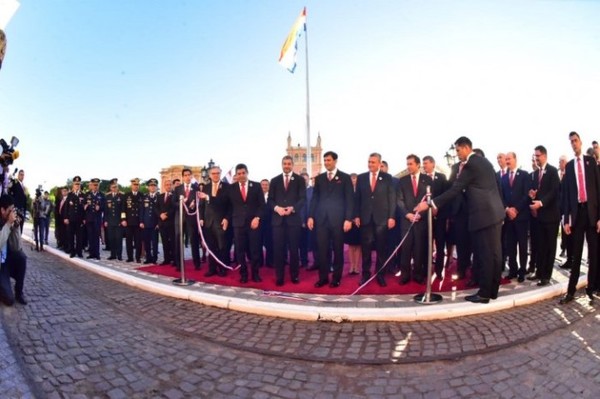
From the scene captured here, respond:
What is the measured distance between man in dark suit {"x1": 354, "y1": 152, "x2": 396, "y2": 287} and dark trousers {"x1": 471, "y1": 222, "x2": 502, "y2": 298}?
1524 mm

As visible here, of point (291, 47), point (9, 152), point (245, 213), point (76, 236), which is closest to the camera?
point (9, 152)

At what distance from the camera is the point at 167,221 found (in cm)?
884

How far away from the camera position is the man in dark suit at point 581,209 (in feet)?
16.3

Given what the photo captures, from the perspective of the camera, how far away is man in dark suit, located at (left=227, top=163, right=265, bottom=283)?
6.64m

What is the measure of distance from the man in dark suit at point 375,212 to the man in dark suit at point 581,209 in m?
2.61

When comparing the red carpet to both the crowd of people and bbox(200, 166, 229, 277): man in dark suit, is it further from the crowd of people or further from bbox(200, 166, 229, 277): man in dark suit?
bbox(200, 166, 229, 277): man in dark suit

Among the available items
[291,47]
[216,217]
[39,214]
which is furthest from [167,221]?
[291,47]

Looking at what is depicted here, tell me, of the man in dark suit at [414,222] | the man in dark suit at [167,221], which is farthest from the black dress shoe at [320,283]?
the man in dark suit at [167,221]

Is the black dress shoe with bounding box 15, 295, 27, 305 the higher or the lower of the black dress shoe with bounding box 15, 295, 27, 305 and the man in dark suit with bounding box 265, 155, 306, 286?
the lower

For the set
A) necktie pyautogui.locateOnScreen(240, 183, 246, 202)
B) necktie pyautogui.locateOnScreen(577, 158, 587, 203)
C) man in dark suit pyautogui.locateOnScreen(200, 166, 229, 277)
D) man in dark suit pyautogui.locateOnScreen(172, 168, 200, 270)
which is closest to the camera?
necktie pyautogui.locateOnScreen(577, 158, 587, 203)

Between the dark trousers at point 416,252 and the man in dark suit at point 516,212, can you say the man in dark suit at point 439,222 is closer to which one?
the dark trousers at point 416,252

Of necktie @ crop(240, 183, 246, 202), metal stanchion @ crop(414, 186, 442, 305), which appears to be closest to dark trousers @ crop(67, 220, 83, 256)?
necktie @ crop(240, 183, 246, 202)

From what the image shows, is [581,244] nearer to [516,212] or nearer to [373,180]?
[516,212]

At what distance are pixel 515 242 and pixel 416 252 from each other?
81.1 inches
